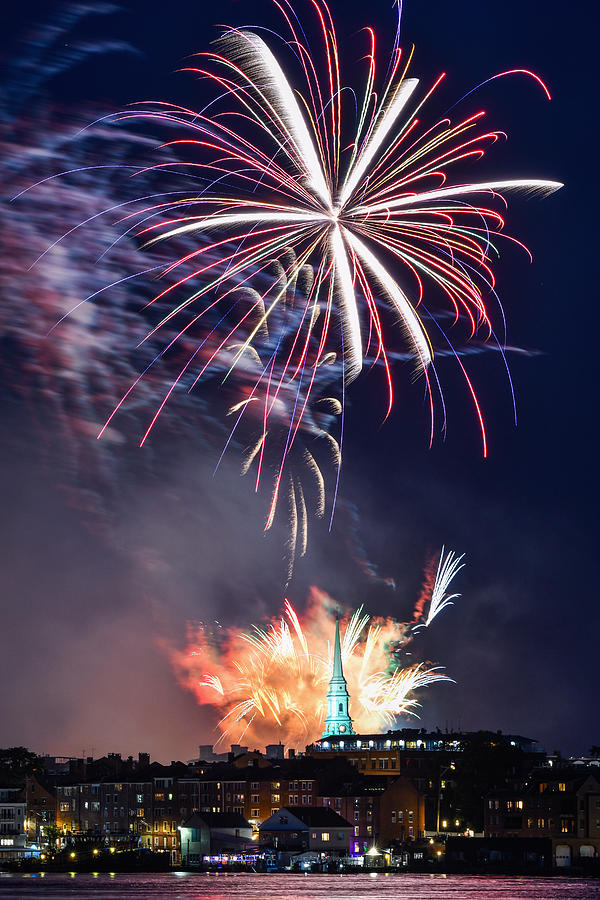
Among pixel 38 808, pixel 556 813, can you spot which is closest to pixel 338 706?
pixel 38 808

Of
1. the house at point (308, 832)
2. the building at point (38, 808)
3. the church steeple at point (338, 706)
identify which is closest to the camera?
the house at point (308, 832)

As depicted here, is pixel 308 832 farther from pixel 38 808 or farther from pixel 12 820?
pixel 38 808

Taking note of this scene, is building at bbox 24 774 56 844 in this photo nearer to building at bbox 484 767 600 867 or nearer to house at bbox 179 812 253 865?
house at bbox 179 812 253 865

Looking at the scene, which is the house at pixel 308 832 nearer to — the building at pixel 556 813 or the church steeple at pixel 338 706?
the building at pixel 556 813

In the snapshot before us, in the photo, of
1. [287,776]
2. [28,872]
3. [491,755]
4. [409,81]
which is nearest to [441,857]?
[491,755]

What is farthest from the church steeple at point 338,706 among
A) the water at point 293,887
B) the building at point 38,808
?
the water at point 293,887

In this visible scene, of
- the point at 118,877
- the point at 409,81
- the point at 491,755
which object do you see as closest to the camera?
the point at 409,81

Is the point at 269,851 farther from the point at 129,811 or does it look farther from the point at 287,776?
the point at 129,811
